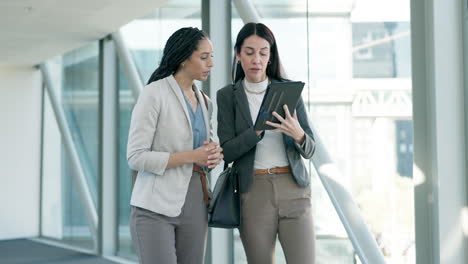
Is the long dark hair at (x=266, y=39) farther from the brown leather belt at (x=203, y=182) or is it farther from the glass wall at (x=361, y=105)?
the glass wall at (x=361, y=105)

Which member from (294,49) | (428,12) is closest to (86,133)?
(294,49)

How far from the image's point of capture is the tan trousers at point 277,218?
8.30 feet

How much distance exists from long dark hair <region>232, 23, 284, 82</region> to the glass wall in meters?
1.15

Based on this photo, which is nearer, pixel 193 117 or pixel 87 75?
pixel 193 117

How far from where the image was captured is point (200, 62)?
254 centimetres

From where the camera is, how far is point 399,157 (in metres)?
3.66

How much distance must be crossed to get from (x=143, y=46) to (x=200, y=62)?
5.05m

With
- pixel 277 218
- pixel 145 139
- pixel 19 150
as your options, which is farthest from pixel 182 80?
pixel 19 150

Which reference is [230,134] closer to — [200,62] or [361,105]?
[200,62]

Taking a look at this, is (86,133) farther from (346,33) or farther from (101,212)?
(346,33)

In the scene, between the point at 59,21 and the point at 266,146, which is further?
the point at 59,21

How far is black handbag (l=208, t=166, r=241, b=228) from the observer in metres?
2.51

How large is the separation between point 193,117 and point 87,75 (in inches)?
282

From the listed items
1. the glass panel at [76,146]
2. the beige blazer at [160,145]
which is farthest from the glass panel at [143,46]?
the beige blazer at [160,145]
